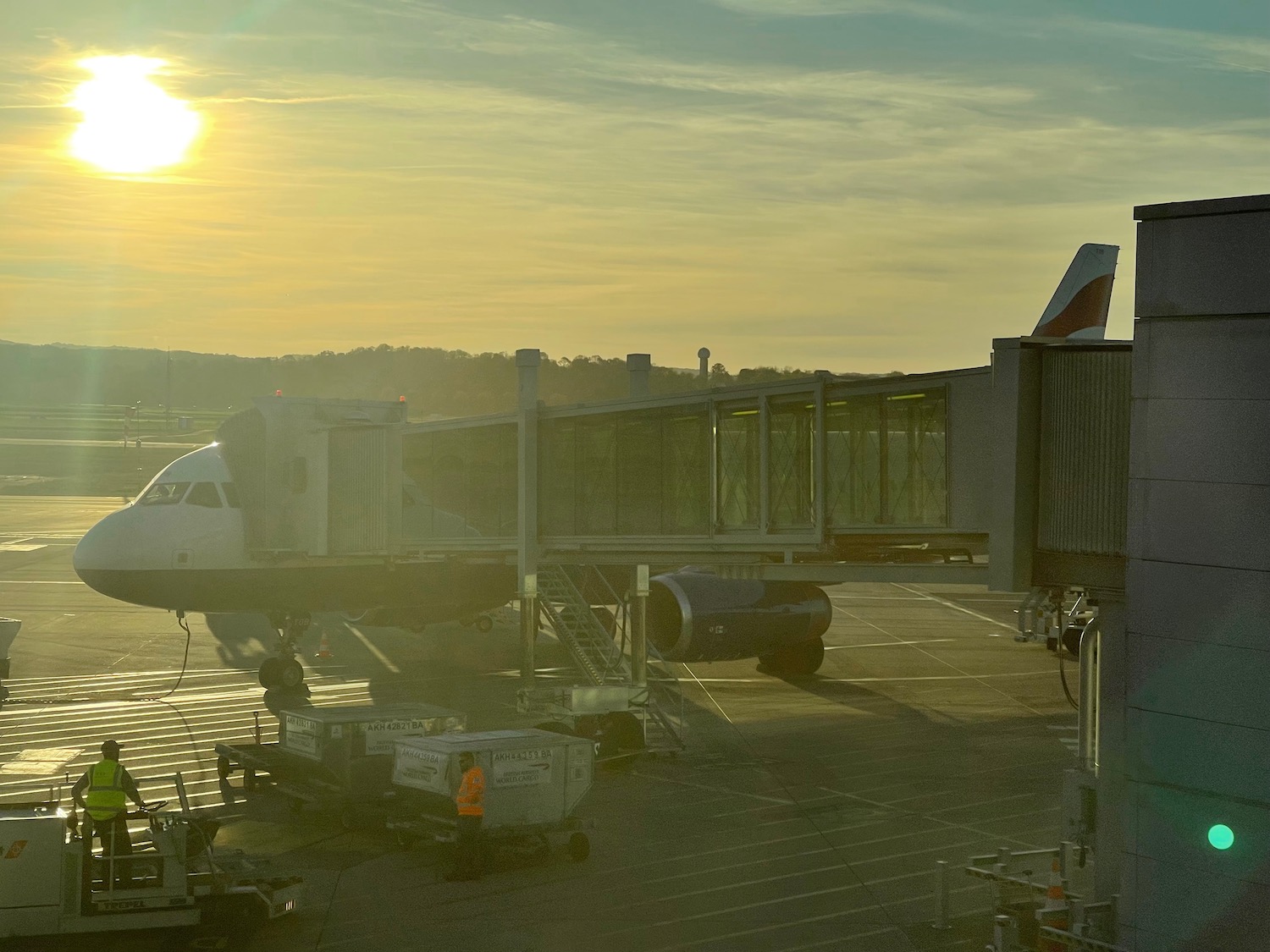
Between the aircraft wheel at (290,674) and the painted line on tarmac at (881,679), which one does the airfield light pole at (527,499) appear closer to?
the aircraft wheel at (290,674)

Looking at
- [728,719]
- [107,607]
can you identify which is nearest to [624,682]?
[728,719]

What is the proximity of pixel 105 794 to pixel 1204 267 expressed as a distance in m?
14.7

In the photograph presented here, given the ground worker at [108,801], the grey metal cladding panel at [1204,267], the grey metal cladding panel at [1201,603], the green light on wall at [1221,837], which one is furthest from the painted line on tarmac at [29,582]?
the green light on wall at [1221,837]

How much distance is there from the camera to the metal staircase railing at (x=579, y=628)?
30.0m

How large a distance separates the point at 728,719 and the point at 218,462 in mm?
14651

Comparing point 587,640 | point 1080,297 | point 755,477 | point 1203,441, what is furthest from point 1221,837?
point 1080,297

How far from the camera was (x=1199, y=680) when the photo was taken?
1436 centimetres

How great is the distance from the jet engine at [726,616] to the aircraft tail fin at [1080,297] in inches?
366

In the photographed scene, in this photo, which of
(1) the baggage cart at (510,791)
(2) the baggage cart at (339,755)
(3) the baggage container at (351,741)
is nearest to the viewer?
(1) the baggage cart at (510,791)

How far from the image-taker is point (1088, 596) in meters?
16.3

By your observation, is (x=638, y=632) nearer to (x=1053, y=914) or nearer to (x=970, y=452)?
(x=970, y=452)

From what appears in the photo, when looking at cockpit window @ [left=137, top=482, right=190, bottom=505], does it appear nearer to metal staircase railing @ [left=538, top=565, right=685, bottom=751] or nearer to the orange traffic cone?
metal staircase railing @ [left=538, top=565, right=685, bottom=751]

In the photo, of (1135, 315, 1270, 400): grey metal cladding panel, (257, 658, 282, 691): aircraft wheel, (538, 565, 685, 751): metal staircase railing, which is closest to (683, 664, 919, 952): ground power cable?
(538, 565, 685, 751): metal staircase railing

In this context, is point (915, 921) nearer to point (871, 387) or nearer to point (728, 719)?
point (871, 387)
